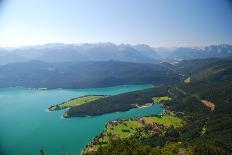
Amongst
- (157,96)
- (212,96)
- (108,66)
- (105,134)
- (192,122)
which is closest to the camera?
(105,134)

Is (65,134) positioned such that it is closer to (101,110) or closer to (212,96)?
(101,110)

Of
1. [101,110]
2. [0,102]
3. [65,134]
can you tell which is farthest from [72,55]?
[65,134]

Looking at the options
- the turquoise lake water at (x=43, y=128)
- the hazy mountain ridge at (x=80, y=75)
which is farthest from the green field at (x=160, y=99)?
the hazy mountain ridge at (x=80, y=75)

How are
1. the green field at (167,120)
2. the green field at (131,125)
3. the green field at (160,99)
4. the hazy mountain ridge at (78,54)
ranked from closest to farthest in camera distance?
the green field at (131,125) < the green field at (167,120) < the green field at (160,99) < the hazy mountain ridge at (78,54)

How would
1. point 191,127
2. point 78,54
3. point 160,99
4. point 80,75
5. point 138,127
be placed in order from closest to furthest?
point 191,127, point 138,127, point 160,99, point 80,75, point 78,54

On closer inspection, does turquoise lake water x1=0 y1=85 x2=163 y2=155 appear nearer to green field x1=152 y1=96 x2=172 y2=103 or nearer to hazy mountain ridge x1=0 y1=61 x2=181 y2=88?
Answer: green field x1=152 y1=96 x2=172 y2=103

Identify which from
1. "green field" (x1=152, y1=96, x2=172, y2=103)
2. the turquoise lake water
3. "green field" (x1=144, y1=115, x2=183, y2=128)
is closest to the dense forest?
"green field" (x1=144, y1=115, x2=183, y2=128)

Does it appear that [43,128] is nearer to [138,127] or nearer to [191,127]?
[138,127]

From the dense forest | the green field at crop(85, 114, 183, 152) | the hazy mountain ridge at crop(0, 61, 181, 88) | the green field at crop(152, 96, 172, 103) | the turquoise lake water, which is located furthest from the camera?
the hazy mountain ridge at crop(0, 61, 181, 88)

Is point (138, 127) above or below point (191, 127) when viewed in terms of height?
below

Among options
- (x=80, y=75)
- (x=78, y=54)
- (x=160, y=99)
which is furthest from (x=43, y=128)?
(x=78, y=54)

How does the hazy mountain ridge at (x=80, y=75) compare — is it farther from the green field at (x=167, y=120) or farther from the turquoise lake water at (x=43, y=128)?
the green field at (x=167, y=120)
